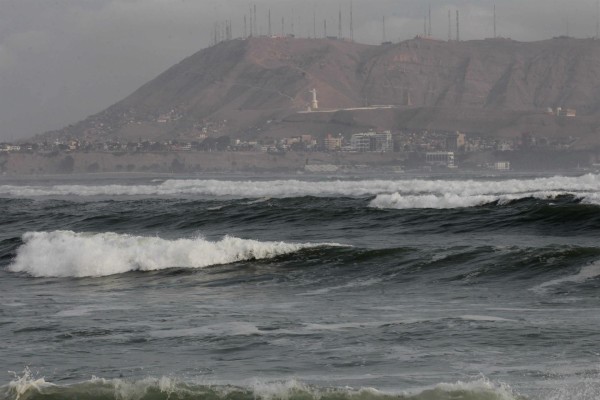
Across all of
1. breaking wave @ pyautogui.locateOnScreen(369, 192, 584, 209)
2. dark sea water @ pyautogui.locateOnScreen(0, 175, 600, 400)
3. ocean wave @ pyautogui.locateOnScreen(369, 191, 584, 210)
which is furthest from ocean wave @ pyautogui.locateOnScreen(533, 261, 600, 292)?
ocean wave @ pyautogui.locateOnScreen(369, 191, 584, 210)

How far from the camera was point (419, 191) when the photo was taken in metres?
72.8

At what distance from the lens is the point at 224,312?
832 inches

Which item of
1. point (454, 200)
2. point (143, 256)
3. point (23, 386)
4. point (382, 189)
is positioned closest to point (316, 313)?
point (23, 386)

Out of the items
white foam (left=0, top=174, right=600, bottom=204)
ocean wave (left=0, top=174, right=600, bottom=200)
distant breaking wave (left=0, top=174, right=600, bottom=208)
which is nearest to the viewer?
distant breaking wave (left=0, top=174, right=600, bottom=208)

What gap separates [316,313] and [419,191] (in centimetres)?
5292

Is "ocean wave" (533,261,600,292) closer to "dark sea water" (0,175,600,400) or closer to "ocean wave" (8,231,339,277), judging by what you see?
"dark sea water" (0,175,600,400)

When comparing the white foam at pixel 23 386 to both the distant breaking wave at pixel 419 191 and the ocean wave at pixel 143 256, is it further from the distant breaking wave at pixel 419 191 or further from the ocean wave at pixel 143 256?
the distant breaking wave at pixel 419 191

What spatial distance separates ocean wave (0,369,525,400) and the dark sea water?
3 cm

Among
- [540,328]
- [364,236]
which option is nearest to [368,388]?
[540,328]

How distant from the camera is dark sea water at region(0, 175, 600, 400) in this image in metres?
14.4

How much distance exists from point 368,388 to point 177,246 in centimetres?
1844

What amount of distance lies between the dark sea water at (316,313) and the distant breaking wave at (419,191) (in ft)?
20.9

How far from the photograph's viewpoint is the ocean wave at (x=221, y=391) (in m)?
13.3

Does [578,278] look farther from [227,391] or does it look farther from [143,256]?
[143,256]
